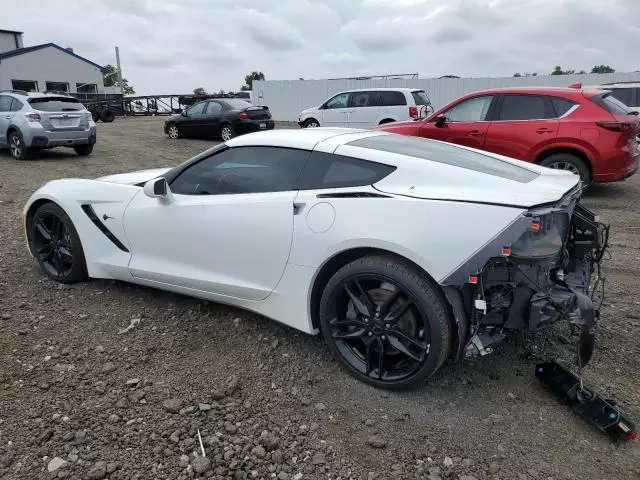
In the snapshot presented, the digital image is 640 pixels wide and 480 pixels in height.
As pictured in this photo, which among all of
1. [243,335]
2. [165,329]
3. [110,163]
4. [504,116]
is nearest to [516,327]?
[243,335]

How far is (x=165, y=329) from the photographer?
370 cm

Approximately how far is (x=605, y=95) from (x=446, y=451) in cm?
720

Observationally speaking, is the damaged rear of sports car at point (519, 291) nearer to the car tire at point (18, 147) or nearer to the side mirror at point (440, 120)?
the side mirror at point (440, 120)

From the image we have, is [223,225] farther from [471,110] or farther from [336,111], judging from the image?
[336,111]

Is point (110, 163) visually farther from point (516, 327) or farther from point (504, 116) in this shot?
point (516, 327)

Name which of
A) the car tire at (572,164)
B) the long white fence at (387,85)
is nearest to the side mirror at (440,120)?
the car tire at (572,164)

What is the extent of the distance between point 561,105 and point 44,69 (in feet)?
136

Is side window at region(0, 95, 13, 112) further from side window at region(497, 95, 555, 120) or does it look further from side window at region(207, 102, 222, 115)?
side window at region(497, 95, 555, 120)

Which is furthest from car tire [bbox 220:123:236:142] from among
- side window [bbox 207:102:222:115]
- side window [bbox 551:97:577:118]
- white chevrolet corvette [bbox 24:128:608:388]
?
white chevrolet corvette [bbox 24:128:608:388]

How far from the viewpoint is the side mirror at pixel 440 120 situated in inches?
348

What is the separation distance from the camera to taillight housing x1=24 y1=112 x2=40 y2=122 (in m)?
11.2

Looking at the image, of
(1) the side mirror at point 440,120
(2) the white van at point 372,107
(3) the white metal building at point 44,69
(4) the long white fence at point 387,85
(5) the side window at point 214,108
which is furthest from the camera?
(3) the white metal building at point 44,69

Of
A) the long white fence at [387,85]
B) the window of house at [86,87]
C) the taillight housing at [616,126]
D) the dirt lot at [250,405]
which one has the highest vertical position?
the window of house at [86,87]

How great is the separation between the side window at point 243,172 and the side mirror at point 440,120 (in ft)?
20.0
